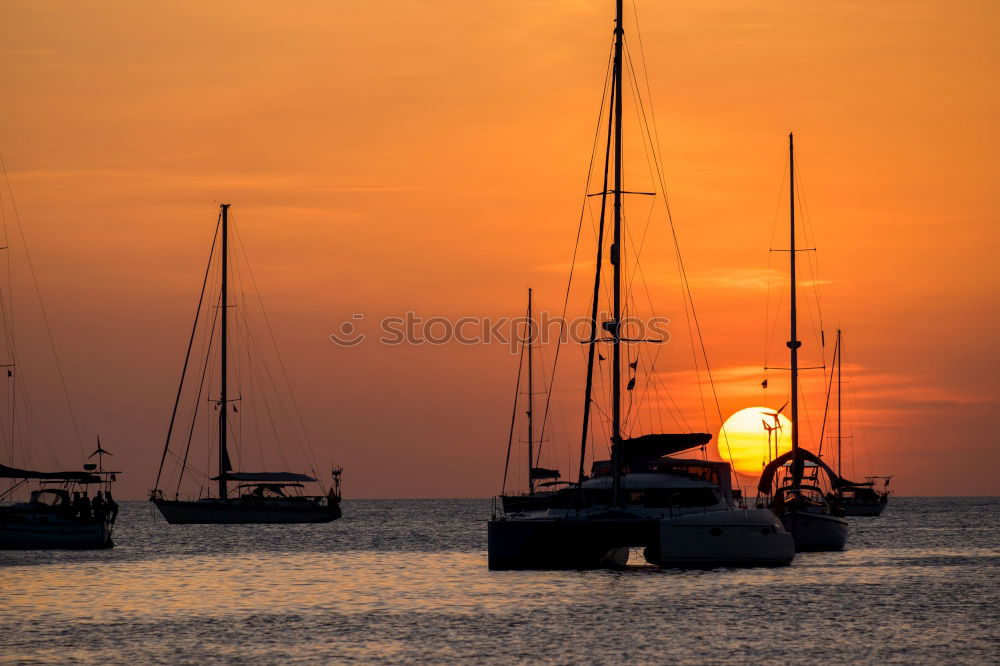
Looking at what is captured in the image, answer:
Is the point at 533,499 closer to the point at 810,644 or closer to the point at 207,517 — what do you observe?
the point at 207,517

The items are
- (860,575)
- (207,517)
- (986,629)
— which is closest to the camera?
(986,629)

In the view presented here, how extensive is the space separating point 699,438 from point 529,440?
5774 centimetres

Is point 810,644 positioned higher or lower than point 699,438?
lower

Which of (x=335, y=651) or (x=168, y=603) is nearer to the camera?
(x=335, y=651)

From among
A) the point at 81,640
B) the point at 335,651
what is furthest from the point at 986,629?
the point at 81,640

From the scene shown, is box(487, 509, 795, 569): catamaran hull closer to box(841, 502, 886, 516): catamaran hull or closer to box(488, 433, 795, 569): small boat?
box(488, 433, 795, 569): small boat

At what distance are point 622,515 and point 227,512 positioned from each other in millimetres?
60007

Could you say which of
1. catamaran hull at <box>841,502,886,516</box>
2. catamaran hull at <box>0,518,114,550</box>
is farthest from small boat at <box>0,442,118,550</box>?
catamaran hull at <box>841,502,886,516</box>

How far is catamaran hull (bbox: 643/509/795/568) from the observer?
4684 centimetres

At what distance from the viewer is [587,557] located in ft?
152

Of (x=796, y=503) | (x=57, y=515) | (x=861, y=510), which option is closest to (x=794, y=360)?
(x=796, y=503)

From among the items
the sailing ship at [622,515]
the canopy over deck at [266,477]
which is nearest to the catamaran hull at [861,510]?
the canopy over deck at [266,477]

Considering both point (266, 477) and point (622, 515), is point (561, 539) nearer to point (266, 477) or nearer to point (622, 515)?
point (622, 515)

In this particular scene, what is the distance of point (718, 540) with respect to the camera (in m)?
47.3
